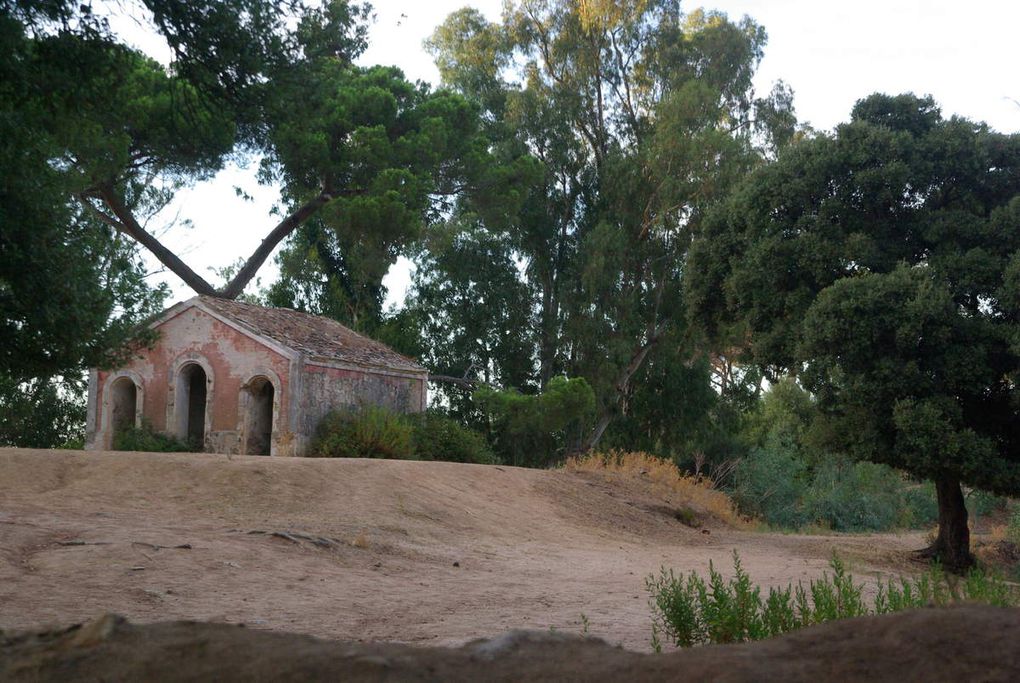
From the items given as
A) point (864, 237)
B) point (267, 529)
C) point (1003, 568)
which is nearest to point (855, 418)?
point (864, 237)

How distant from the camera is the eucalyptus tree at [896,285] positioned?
14.7 m

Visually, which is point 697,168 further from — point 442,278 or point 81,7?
point 81,7

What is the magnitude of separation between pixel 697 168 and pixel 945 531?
2015 centimetres

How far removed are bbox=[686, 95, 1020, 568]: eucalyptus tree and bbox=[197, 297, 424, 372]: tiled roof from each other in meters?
11.3

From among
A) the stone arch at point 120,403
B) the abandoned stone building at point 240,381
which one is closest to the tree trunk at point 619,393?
the abandoned stone building at point 240,381

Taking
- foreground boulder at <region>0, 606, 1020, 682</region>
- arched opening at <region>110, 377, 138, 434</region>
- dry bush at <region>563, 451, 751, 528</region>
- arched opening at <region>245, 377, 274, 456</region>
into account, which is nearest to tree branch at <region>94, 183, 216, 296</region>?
arched opening at <region>110, 377, 138, 434</region>

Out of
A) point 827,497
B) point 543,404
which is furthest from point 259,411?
point 827,497

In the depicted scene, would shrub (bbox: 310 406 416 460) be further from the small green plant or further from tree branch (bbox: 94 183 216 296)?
the small green plant

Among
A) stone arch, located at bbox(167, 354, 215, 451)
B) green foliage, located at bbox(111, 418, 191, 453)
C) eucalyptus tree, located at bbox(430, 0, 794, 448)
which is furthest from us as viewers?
eucalyptus tree, located at bbox(430, 0, 794, 448)

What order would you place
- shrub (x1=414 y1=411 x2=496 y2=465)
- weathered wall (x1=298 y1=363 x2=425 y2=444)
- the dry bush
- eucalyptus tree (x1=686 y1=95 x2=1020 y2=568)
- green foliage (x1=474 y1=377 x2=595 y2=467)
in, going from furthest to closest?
green foliage (x1=474 y1=377 x2=595 y2=467) → shrub (x1=414 y1=411 x2=496 y2=465) → weathered wall (x1=298 y1=363 x2=425 y2=444) → the dry bush → eucalyptus tree (x1=686 y1=95 x2=1020 y2=568)

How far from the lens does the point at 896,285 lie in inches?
579

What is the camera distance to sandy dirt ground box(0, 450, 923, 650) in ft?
26.8

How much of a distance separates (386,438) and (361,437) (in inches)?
25.3

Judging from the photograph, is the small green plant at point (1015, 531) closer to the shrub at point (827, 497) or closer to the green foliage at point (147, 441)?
the shrub at point (827, 497)
